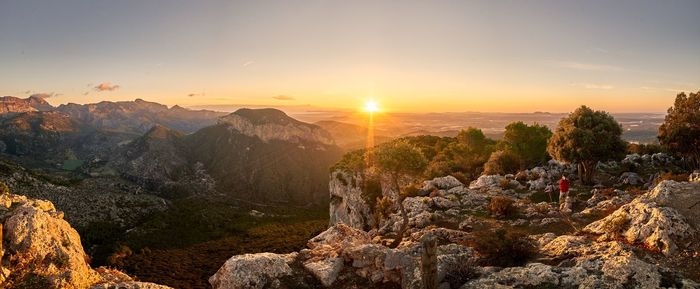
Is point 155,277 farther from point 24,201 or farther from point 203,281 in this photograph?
point 24,201

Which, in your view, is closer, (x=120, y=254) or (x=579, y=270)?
(x=579, y=270)

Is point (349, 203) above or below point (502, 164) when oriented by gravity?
below

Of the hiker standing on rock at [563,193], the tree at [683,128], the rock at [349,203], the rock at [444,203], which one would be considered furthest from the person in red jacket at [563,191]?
the rock at [349,203]

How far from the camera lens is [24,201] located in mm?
16922

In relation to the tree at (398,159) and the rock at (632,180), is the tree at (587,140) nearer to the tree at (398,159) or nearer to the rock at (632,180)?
the rock at (632,180)

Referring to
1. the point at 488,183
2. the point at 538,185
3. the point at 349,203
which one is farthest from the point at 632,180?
the point at 349,203

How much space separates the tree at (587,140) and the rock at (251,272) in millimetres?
31817

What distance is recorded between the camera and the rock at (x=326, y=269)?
18656mm

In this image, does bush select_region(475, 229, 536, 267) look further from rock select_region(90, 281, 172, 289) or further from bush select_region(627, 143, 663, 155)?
bush select_region(627, 143, 663, 155)

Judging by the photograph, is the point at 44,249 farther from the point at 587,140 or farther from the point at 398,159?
the point at 587,140

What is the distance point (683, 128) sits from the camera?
37031 millimetres

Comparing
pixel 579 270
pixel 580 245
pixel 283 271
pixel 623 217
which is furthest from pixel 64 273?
pixel 623 217

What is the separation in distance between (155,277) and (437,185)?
2522 inches

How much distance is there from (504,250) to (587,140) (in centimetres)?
2419
